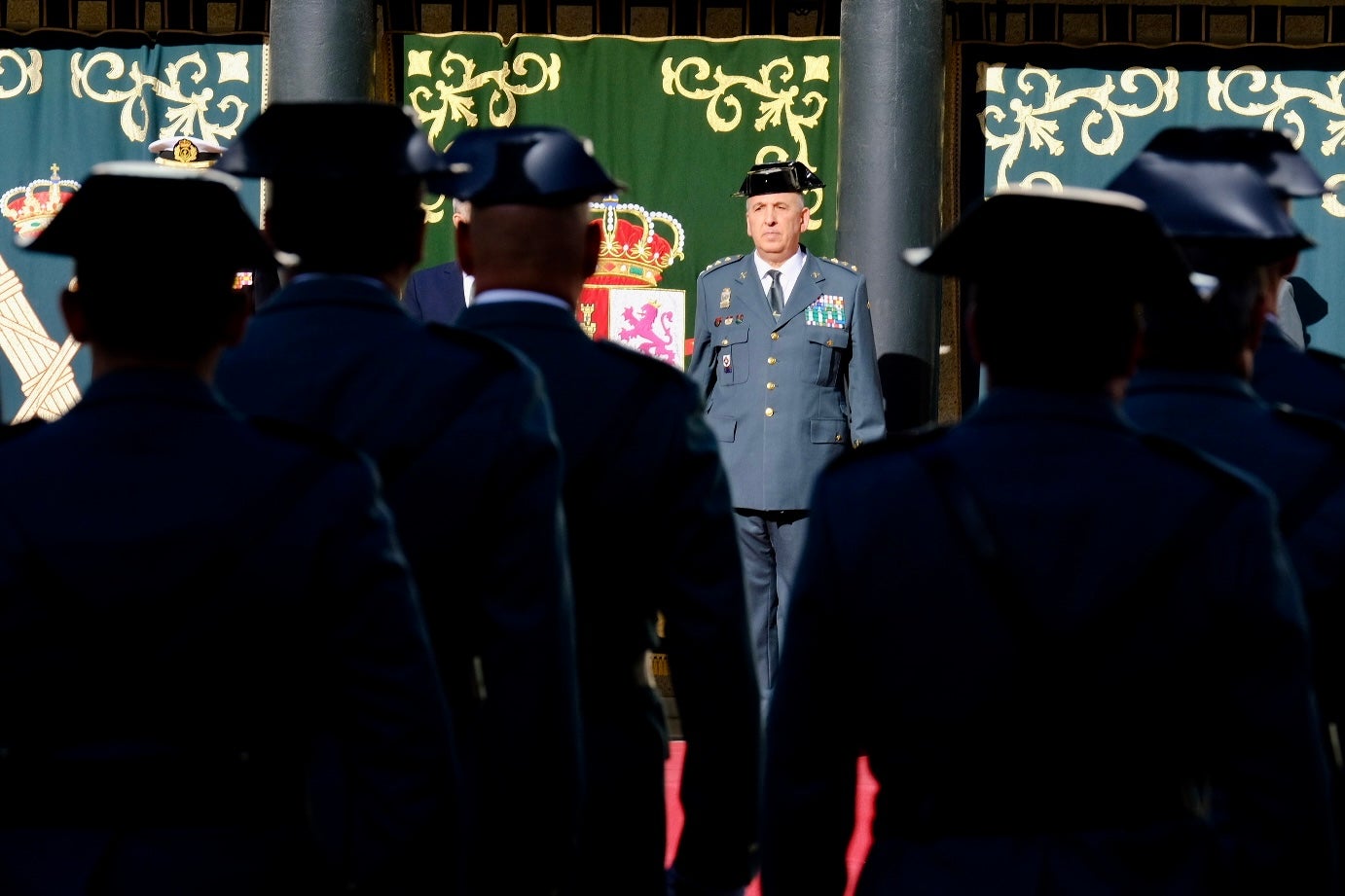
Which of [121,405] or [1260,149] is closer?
[121,405]

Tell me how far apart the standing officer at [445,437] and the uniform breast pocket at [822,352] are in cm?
460

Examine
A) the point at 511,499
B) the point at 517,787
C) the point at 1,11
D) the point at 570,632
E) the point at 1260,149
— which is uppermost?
the point at 1,11

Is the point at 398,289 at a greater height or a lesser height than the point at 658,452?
greater

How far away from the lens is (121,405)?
216 cm

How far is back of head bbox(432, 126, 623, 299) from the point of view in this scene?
116 inches

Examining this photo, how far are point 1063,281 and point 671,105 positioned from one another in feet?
20.0

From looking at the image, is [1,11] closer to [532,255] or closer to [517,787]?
[532,255]

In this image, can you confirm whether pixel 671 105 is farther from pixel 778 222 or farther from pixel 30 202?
pixel 30 202

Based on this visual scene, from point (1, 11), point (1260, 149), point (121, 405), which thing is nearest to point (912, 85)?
point (1, 11)

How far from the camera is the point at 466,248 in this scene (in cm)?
308

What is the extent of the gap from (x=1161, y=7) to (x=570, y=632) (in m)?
6.19

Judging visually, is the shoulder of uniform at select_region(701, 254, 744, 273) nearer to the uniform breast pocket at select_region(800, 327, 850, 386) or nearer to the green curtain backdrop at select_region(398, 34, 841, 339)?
the uniform breast pocket at select_region(800, 327, 850, 386)

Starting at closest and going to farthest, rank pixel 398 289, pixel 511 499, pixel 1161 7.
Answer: pixel 511 499 → pixel 398 289 → pixel 1161 7

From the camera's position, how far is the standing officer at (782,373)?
7.21m
